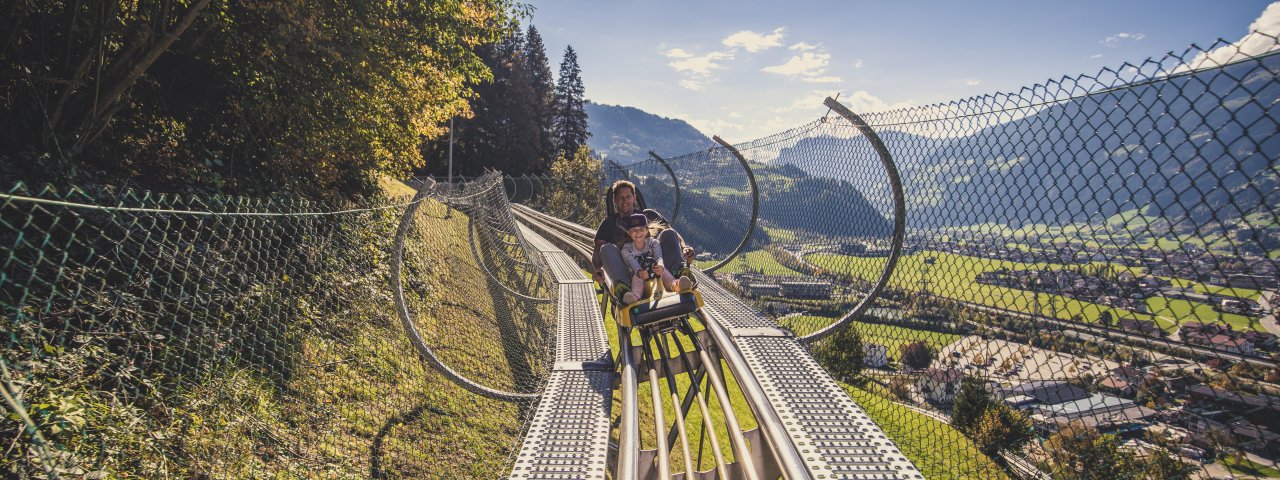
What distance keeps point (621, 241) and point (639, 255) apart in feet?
1.92

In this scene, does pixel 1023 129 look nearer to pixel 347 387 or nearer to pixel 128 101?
pixel 347 387

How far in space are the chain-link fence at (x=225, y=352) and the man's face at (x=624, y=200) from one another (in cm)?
162

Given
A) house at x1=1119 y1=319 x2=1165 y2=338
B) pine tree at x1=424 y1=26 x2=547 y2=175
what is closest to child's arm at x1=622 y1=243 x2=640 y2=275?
house at x1=1119 y1=319 x2=1165 y2=338

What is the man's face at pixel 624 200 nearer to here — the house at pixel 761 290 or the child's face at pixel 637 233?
the child's face at pixel 637 233

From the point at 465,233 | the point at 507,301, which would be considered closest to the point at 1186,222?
the point at 507,301

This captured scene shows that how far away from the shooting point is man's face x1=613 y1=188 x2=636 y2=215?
446cm

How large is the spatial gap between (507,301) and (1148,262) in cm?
750

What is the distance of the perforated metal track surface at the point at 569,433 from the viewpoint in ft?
6.40

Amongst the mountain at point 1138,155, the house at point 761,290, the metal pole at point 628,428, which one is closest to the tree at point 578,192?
the house at point 761,290

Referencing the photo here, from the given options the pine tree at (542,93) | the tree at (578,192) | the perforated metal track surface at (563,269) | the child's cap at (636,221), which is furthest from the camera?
the pine tree at (542,93)

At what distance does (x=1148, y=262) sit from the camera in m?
1.96

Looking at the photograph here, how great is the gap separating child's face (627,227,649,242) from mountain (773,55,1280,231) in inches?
84.1

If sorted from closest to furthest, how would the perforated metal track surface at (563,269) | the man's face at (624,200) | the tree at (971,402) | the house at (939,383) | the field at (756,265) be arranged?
the tree at (971,402) → the house at (939,383) → the man's face at (624,200) → the perforated metal track surface at (563,269) → the field at (756,265)

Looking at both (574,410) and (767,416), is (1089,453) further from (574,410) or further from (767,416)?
(574,410)
